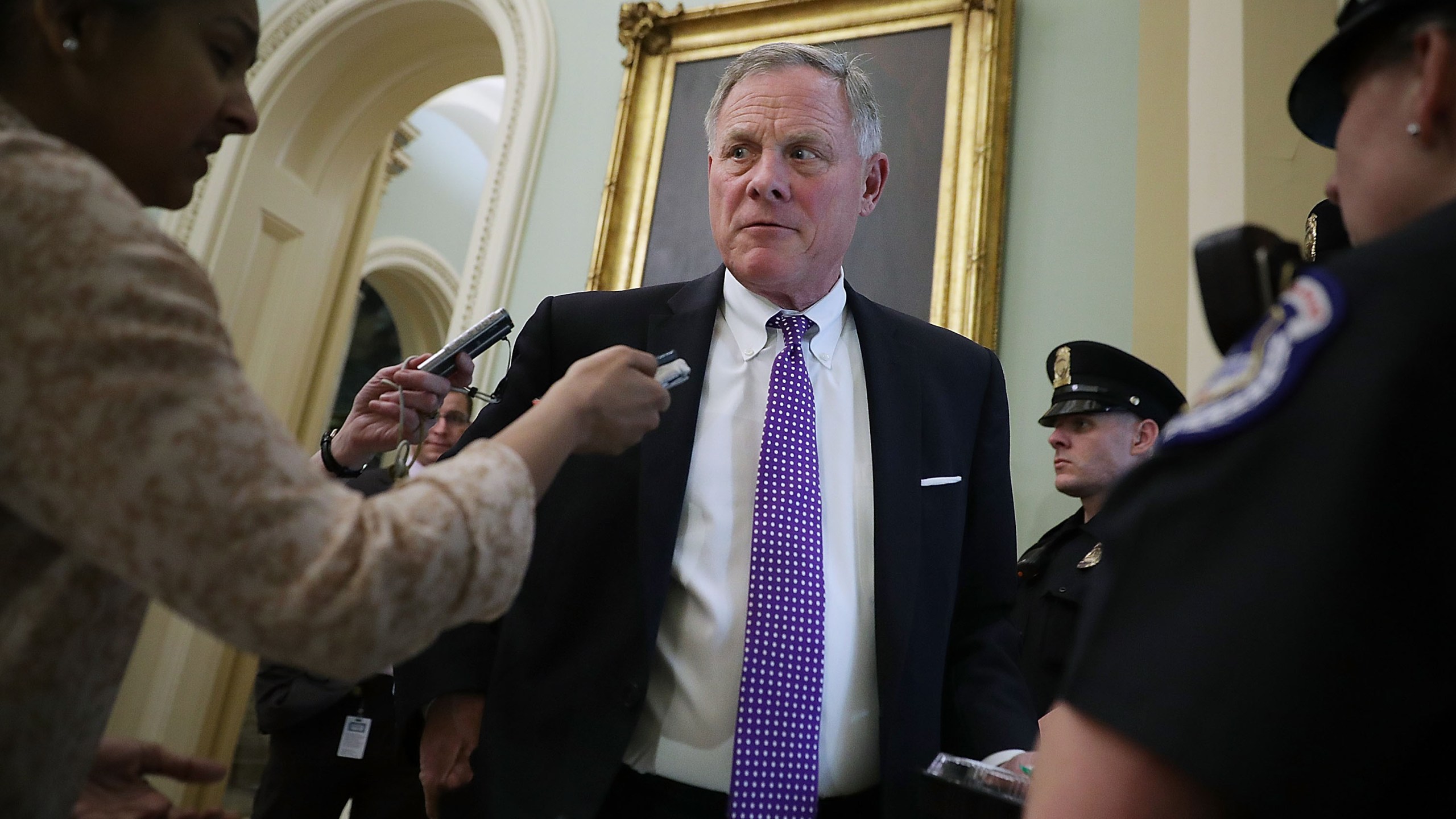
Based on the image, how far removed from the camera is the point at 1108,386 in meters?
2.94

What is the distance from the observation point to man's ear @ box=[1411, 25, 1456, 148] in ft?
2.43

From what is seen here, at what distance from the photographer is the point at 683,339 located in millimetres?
1789

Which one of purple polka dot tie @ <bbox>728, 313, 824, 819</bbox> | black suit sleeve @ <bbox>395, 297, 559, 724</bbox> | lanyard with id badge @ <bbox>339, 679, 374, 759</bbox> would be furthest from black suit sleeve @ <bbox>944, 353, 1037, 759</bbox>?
lanyard with id badge @ <bbox>339, 679, 374, 759</bbox>

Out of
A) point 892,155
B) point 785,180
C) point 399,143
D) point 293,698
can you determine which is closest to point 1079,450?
point 892,155

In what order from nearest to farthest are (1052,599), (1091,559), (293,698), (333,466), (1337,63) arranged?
(1337,63) < (333,466) < (1091,559) < (1052,599) < (293,698)

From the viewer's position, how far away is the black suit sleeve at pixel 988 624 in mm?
1646

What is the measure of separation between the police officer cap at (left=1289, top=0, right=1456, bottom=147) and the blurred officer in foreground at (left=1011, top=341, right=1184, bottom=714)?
6.43 feet

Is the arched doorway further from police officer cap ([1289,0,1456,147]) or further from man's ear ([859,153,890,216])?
police officer cap ([1289,0,1456,147])

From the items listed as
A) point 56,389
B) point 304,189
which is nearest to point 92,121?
point 56,389

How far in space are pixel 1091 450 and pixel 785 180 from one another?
1.61 meters

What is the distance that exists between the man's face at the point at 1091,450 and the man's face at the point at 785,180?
1364mm

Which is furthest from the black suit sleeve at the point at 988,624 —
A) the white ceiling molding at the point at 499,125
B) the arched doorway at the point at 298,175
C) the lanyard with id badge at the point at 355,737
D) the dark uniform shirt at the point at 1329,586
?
the arched doorway at the point at 298,175

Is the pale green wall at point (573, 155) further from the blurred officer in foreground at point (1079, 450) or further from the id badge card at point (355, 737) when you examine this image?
the blurred officer in foreground at point (1079, 450)

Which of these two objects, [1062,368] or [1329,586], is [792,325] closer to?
[1329,586]
